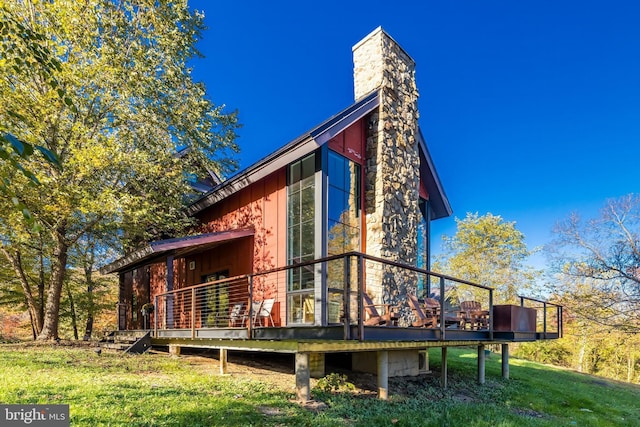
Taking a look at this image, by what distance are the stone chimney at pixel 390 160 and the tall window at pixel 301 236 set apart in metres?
1.82

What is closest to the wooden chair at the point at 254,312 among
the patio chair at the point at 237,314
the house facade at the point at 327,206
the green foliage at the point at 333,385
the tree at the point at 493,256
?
the patio chair at the point at 237,314

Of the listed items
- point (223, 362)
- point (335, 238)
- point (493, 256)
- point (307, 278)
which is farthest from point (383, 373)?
point (493, 256)

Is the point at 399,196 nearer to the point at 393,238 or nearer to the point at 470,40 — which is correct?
the point at 393,238

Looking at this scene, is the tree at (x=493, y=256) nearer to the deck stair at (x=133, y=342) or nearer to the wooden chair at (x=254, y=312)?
the wooden chair at (x=254, y=312)

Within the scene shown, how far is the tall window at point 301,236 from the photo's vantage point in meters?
9.40

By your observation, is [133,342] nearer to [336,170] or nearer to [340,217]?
[340,217]

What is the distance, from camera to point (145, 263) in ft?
43.1

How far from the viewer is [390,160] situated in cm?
1152

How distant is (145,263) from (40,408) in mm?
8641

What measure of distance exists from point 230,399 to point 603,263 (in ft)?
58.4

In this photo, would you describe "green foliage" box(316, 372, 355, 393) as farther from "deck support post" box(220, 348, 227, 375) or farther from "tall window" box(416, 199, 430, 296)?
"tall window" box(416, 199, 430, 296)

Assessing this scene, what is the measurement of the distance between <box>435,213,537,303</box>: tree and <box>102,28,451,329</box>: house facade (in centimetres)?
1342

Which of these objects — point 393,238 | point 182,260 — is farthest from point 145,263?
point 393,238

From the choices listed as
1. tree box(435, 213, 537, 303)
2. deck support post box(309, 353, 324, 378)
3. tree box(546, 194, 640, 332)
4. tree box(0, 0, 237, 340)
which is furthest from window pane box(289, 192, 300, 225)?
tree box(435, 213, 537, 303)
